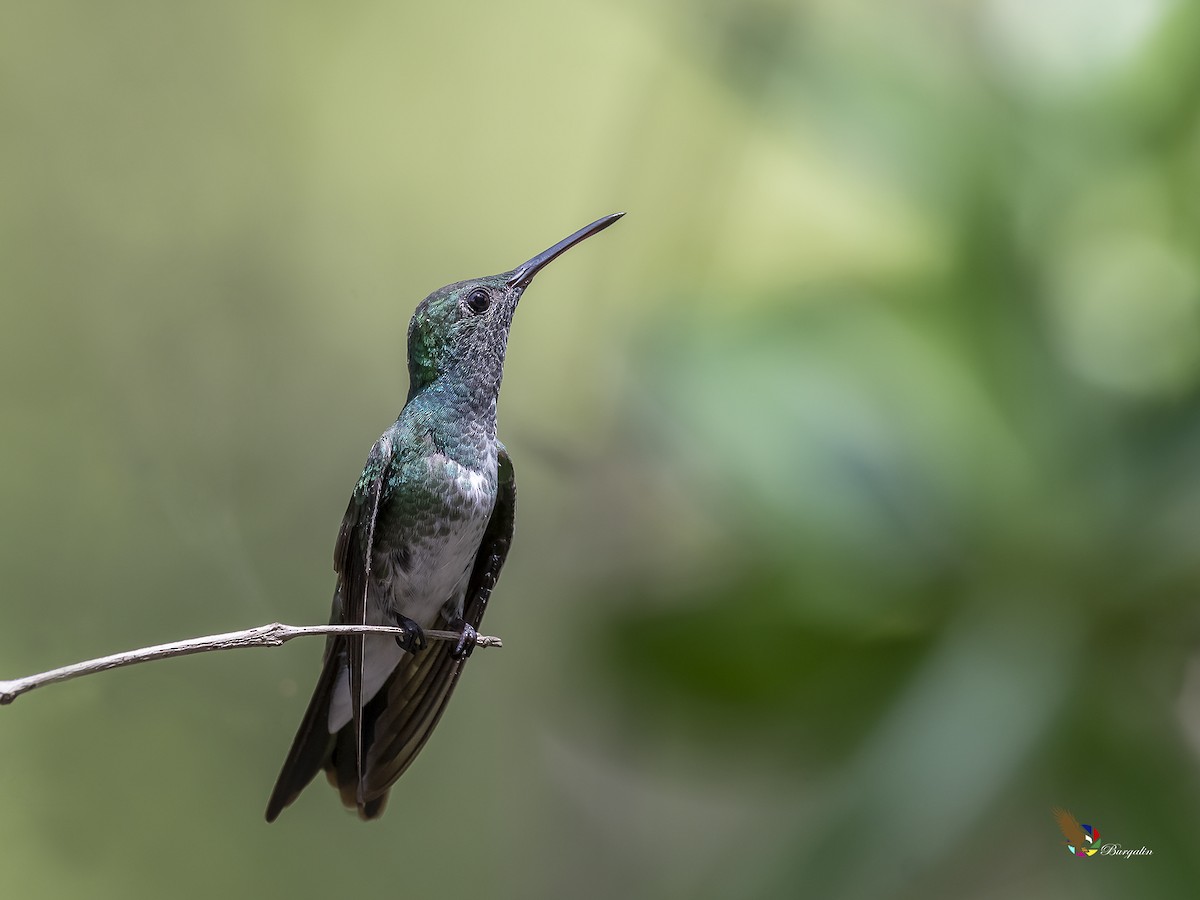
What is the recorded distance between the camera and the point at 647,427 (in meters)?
1.76

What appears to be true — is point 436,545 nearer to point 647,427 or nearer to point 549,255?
point 549,255

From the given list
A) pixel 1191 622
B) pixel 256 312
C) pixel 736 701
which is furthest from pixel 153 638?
pixel 1191 622

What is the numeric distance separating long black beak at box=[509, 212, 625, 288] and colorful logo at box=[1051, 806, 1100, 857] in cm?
114

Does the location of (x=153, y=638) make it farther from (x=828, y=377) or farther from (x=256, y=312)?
(x=828, y=377)

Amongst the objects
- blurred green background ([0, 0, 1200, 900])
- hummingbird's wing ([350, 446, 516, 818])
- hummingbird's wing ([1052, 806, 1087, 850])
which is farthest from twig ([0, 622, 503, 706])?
hummingbird's wing ([1052, 806, 1087, 850])

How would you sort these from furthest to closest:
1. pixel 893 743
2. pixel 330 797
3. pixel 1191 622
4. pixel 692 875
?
pixel 692 875
pixel 330 797
pixel 893 743
pixel 1191 622

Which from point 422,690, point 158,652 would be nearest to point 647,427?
point 422,690

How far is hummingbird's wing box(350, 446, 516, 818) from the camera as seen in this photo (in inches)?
37.0

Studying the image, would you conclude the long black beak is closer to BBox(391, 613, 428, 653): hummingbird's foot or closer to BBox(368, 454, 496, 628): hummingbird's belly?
BBox(368, 454, 496, 628): hummingbird's belly

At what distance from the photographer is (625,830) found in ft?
6.26

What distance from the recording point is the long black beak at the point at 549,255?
78cm

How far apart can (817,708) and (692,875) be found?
52 centimetres

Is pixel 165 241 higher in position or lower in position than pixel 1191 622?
higher

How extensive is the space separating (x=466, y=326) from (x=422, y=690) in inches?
13.9
